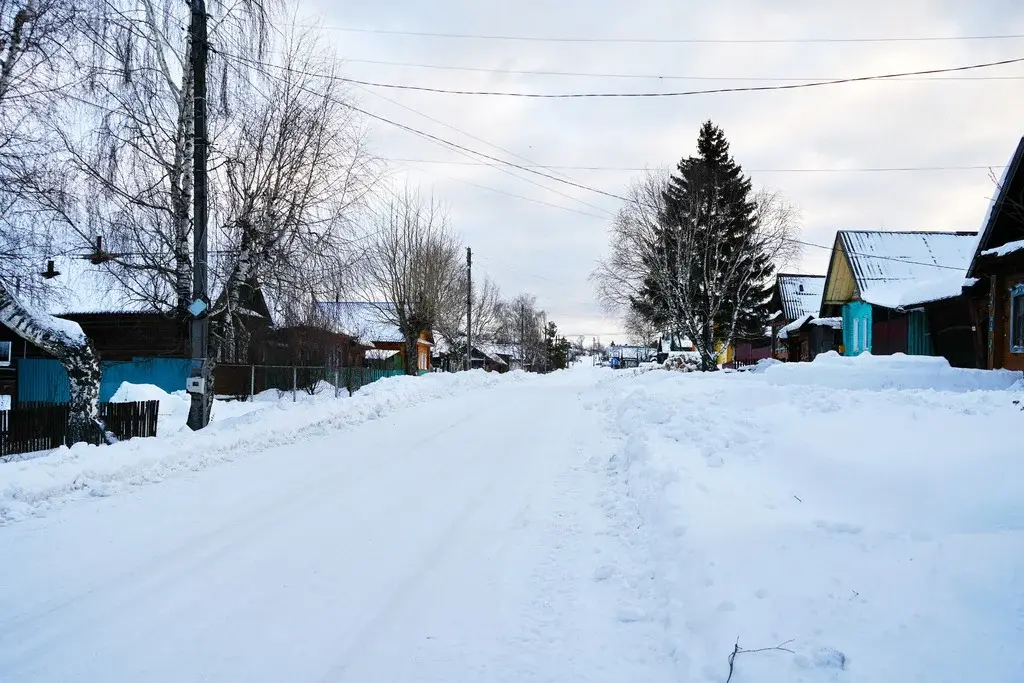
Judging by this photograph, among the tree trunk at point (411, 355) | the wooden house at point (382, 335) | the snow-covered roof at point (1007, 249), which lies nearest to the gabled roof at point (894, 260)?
the snow-covered roof at point (1007, 249)

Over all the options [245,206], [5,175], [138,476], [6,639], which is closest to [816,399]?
[138,476]

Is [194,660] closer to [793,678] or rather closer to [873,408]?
[793,678]

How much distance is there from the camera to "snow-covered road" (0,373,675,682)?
11.7 feet

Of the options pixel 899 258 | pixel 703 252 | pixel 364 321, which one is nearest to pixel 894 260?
pixel 899 258

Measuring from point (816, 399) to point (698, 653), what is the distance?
29.5 ft

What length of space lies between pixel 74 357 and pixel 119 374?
17.0m

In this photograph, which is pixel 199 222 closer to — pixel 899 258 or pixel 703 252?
pixel 703 252

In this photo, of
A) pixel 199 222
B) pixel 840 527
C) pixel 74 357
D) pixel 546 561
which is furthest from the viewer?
pixel 199 222

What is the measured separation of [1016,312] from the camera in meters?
17.0

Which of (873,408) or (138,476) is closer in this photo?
(138,476)

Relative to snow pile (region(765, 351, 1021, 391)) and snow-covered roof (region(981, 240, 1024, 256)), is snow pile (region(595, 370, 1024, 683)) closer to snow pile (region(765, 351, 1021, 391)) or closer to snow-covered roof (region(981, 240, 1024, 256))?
snow pile (region(765, 351, 1021, 391))

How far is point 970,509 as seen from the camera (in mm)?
4699

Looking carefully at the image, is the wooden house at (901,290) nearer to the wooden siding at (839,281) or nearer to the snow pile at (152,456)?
the wooden siding at (839,281)

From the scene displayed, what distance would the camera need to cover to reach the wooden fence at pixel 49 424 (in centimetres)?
1214
